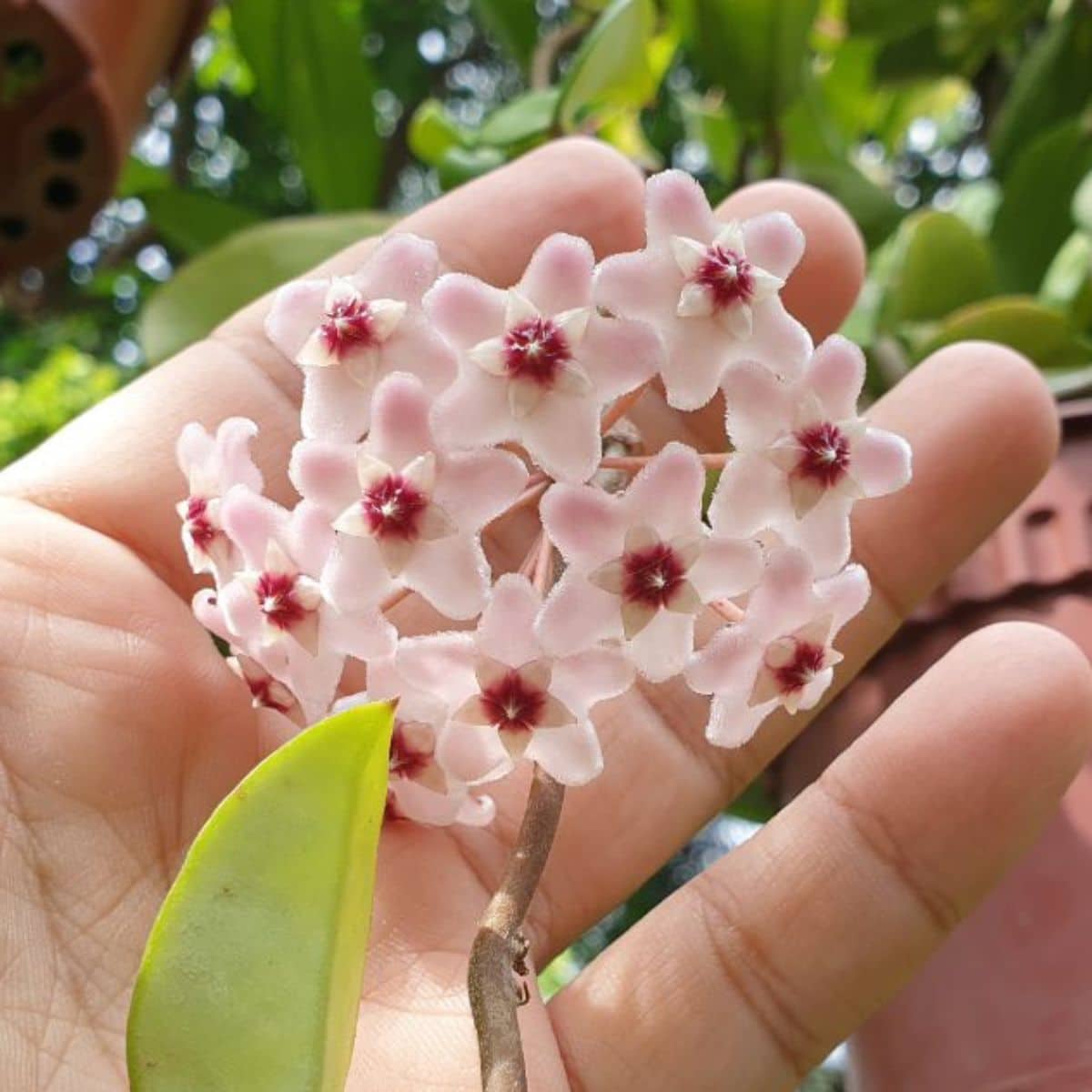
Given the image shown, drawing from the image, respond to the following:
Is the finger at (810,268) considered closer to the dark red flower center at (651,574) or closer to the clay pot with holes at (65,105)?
the dark red flower center at (651,574)

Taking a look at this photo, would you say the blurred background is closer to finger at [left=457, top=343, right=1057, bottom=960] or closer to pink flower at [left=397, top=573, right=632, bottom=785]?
finger at [left=457, top=343, right=1057, bottom=960]

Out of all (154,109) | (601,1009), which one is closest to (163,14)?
(154,109)

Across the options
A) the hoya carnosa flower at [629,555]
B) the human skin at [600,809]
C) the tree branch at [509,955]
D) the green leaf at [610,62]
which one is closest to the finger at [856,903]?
the human skin at [600,809]

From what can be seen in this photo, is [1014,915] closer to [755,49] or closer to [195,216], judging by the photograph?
[755,49]

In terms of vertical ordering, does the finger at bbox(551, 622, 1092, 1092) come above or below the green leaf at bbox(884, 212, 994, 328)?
below

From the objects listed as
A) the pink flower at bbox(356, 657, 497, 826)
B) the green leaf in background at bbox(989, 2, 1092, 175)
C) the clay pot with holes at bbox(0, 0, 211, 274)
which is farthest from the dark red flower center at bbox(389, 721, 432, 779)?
the green leaf in background at bbox(989, 2, 1092, 175)

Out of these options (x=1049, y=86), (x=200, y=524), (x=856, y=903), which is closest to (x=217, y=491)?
(x=200, y=524)

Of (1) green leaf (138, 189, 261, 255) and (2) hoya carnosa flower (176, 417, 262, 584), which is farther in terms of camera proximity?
(1) green leaf (138, 189, 261, 255)
